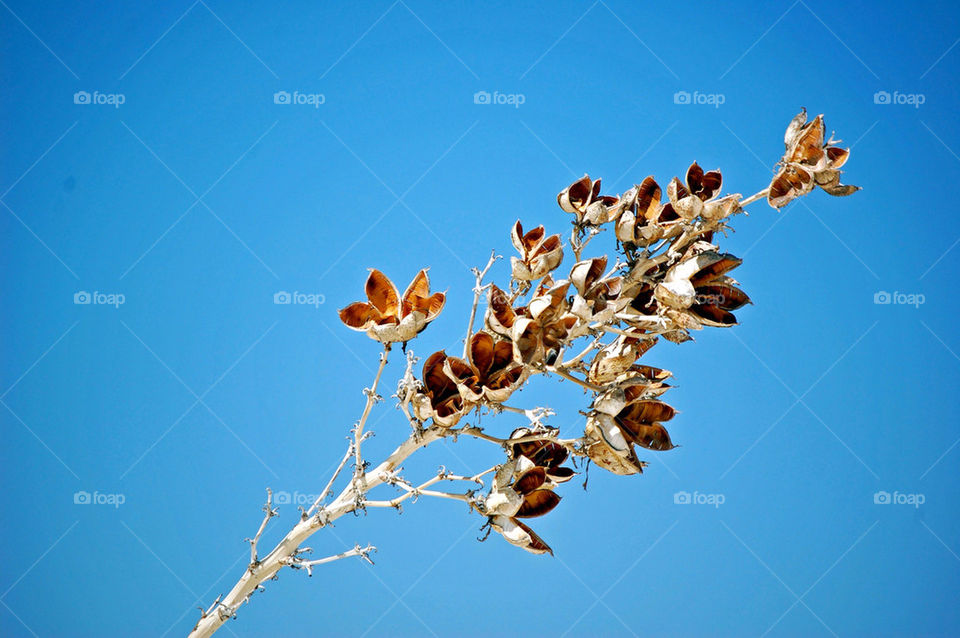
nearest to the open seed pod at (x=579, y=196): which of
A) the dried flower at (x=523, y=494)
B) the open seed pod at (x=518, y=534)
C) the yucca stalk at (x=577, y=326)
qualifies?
the yucca stalk at (x=577, y=326)

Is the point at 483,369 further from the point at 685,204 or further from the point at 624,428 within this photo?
the point at 685,204

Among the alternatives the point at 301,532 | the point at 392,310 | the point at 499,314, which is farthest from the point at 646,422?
the point at 301,532

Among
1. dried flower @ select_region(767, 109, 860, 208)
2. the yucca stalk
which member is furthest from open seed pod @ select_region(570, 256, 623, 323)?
dried flower @ select_region(767, 109, 860, 208)

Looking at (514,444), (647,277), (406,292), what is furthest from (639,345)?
(406,292)

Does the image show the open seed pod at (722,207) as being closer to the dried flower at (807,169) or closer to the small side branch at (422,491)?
the dried flower at (807,169)

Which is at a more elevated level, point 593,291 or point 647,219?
point 647,219

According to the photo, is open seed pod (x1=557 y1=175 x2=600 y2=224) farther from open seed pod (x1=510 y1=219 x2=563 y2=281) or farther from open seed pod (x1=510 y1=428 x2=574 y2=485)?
open seed pod (x1=510 y1=428 x2=574 y2=485)
